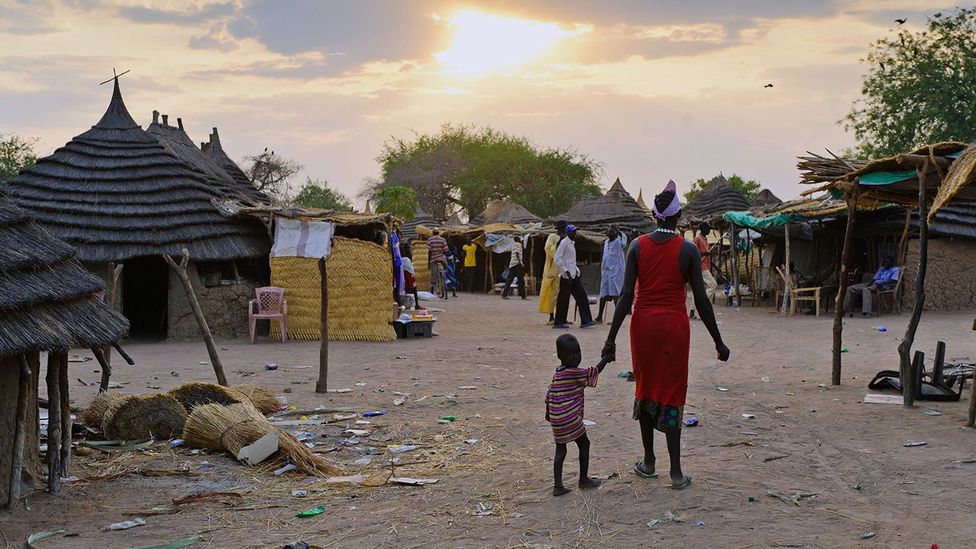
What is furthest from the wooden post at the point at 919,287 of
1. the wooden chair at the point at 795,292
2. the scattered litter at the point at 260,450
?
the wooden chair at the point at 795,292

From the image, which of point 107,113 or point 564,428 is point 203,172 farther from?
point 564,428

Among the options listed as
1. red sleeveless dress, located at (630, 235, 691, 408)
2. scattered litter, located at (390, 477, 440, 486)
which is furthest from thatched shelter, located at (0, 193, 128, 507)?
red sleeveless dress, located at (630, 235, 691, 408)

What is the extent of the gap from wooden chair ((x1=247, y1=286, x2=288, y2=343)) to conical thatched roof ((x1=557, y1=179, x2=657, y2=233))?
17.3m

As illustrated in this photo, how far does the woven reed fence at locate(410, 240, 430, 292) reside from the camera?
29953 mm

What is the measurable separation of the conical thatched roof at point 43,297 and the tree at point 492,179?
4551 cm

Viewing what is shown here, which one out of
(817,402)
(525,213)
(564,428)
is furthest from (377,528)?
(525,213)

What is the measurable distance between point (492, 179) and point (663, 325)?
158 feet

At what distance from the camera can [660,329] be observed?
5727mm

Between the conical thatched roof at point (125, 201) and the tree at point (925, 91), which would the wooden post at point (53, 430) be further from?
the tree at point (925, 91)

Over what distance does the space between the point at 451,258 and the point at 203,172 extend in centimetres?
1197

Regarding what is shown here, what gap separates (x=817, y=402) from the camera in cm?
891

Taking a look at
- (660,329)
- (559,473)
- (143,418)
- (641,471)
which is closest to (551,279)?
(143,418)

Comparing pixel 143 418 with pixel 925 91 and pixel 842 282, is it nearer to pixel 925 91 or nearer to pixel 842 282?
pixel 842 282

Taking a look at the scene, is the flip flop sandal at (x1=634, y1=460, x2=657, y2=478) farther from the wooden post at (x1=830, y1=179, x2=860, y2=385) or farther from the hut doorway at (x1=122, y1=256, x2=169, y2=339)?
the hut doorway at (x1=122, y1=256, x2=169, y2=339)
